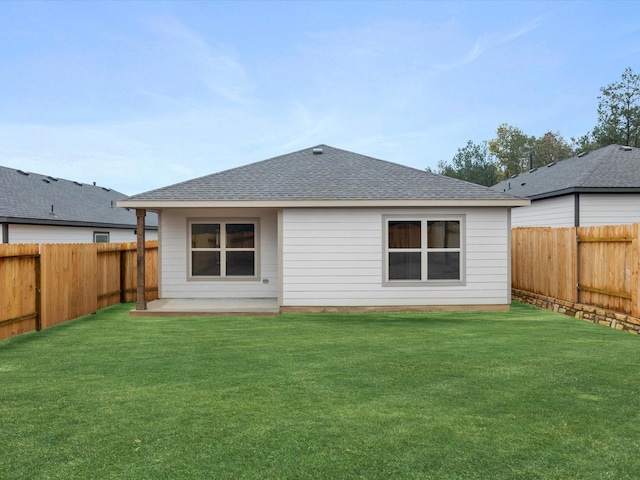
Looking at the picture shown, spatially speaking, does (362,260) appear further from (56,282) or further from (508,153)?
(508,153)

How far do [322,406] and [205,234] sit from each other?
9.55m

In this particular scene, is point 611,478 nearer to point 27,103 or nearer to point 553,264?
point 553,264

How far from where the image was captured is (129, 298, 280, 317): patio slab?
11961 mm

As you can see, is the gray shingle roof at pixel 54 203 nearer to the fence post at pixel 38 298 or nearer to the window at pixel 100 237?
the window at pixel 100 237

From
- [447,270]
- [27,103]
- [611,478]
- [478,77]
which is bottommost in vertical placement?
[611,478]

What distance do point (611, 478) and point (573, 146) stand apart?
57.7 m

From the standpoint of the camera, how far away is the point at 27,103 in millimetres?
30094

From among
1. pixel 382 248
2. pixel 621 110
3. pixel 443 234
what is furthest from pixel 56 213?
pixel 621 110

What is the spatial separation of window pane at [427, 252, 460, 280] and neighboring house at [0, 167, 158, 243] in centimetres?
1337

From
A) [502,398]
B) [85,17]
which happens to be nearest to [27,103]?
[85,17]

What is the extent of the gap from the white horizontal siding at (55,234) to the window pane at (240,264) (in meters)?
8.27

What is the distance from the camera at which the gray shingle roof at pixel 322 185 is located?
12.4 m

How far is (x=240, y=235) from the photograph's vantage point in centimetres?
1413

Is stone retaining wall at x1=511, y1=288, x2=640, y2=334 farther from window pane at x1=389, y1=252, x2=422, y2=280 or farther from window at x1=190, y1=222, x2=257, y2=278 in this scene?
window at x1=190, y1=222, x2=257, y2=278
